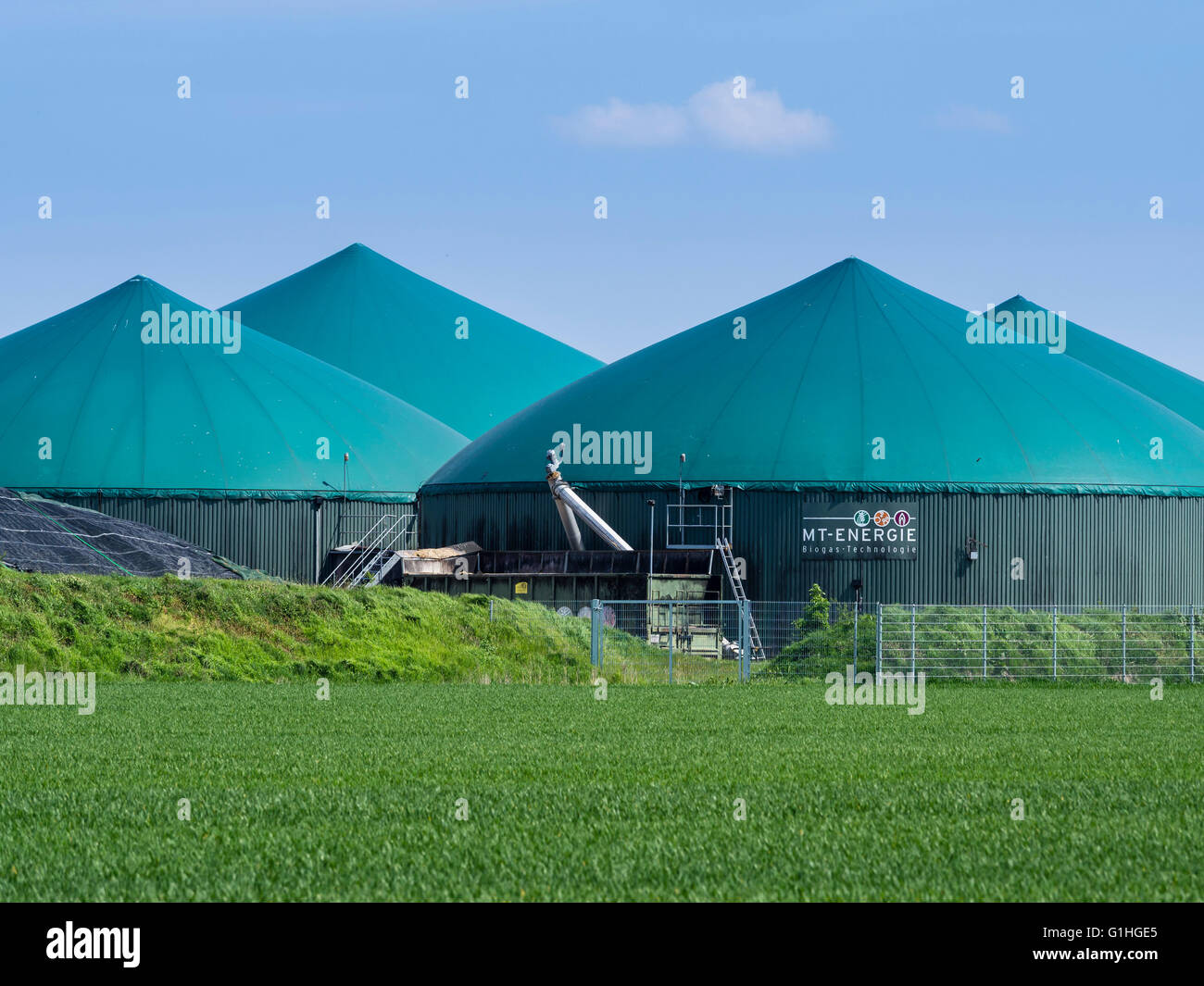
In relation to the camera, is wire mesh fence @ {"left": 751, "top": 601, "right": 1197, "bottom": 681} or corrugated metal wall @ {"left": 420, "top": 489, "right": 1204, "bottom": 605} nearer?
wire mesh fence @ {"left": 751, "top": 601, "right": 1197, "bottom": 681}

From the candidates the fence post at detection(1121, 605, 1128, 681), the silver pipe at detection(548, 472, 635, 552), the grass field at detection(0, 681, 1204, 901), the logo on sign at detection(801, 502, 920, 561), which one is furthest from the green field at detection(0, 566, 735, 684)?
the logo on sign at detection(801, 502, 920, 561)

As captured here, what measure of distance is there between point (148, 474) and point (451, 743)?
43414 mm

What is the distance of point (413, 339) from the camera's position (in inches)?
3312

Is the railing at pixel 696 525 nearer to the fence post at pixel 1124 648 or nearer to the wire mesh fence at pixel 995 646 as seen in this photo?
the wire mesh fence at pixel 995 646

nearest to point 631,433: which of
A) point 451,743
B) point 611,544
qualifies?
point 611,544

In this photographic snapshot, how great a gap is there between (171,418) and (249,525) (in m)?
4.95

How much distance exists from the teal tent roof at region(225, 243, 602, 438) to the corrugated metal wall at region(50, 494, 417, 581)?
21494mm

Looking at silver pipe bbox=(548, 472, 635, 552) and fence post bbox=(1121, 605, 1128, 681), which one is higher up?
silver pipe bbox=(548, 472, 635, 552)

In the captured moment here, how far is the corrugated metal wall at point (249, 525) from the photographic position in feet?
188

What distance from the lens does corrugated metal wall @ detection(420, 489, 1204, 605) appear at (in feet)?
153

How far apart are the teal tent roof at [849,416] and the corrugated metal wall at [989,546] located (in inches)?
18.3

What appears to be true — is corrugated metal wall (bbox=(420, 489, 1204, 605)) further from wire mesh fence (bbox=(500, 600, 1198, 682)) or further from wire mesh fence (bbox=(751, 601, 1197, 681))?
wire mesh fence (bbox=(751, 601, 1197, 681))

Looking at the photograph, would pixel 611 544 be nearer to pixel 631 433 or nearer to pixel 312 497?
pixel 631 433

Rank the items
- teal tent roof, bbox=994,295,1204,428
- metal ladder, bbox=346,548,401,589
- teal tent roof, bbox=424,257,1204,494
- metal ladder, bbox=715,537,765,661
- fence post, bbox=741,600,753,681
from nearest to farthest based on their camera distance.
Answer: fence post, bbox=741,600,753,681 → metal ladder, bbox=715,537,765,661 → teal tent roof, bbox=424,257,1204,494 → metal ladder, bbox=346,548,401,589 → teal tent roof, bbox=994,295,1204,428
